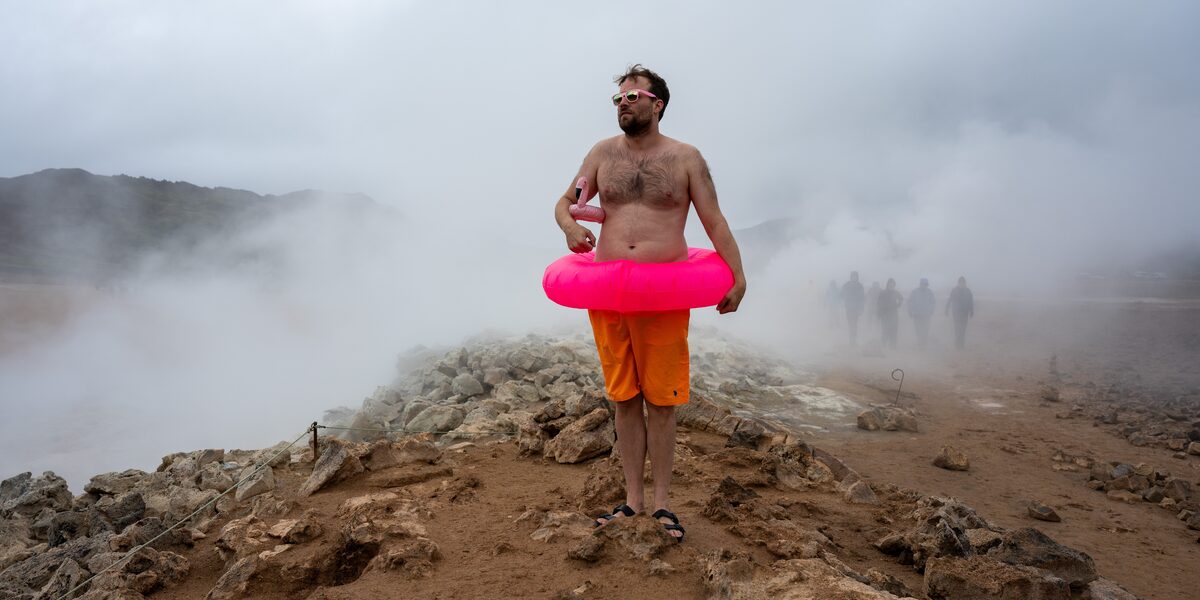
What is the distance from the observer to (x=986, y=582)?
2.85 metres

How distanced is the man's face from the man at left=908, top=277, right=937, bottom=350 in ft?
50.7

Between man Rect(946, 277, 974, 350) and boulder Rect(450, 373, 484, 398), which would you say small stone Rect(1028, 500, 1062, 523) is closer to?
boulder Rect(450, 373, 484, 398)

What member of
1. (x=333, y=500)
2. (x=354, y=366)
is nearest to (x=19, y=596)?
(x=333, y=500)

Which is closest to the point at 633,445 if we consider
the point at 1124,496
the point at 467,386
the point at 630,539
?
the point at 630,539

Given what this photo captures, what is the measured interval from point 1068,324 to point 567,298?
69.3ft

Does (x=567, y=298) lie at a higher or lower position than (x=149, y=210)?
lower

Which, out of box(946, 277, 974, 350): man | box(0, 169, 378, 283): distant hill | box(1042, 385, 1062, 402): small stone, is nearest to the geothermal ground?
box(1042, 385, 1062, 402): small stone

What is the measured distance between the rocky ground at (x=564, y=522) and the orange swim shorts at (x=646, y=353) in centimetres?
59

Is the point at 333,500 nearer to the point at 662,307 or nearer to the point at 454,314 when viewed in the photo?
the point at 662,307

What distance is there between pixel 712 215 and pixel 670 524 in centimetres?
145

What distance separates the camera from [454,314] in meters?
18.7

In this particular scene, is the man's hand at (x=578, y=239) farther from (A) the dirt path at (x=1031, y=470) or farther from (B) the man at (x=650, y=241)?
(A) the dirt path at (x=1031, y=470)

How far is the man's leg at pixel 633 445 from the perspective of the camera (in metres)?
3.20

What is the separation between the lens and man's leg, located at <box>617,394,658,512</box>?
320 centimetres
